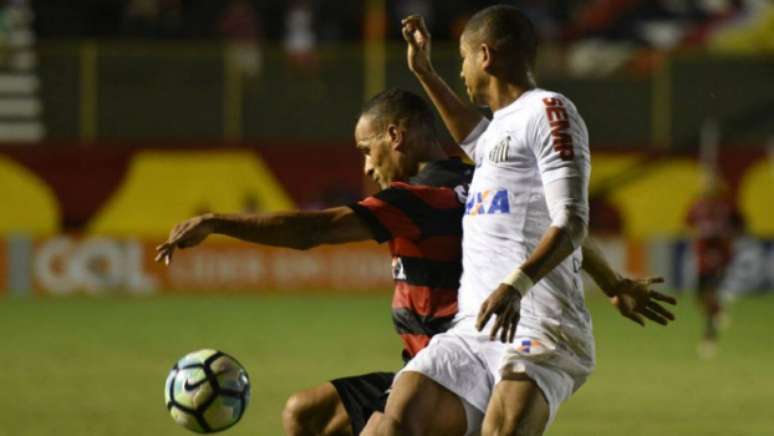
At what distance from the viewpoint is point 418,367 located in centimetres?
616

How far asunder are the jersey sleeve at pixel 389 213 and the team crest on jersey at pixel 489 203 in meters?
0.24

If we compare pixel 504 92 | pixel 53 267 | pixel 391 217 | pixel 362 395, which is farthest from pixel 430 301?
pixel 53 267

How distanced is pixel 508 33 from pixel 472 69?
8.1 inches

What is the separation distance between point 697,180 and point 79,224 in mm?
9132

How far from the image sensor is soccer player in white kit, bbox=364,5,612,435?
5.95 m

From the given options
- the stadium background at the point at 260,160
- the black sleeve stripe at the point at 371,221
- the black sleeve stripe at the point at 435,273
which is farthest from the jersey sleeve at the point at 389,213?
the stadium background at the point at 260,160

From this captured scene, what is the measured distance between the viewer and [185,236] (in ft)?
19.0

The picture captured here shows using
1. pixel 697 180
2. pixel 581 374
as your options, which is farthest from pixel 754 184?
pixel 581 374

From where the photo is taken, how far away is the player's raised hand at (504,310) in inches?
223

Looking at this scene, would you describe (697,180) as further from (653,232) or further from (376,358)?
(376,358)

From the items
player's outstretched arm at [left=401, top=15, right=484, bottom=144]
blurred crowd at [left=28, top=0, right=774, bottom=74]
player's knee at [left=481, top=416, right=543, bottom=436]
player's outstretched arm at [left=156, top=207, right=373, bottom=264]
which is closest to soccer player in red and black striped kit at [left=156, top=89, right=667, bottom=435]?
player's outstretched arm at [left=156, top=207, right=373, bottom=264]

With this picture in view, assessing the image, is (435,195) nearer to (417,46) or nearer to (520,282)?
(520,282)

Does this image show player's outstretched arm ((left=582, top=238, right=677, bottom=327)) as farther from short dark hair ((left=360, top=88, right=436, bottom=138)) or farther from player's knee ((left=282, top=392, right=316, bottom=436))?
player's knee ((left=282, top=392, right=316, bottom=436))

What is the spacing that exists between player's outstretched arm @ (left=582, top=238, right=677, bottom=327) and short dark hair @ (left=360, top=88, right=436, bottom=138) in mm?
859
